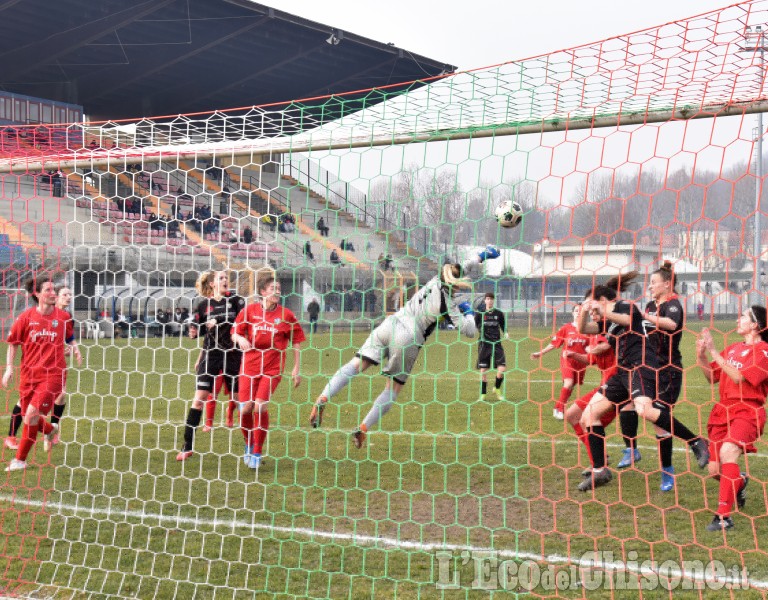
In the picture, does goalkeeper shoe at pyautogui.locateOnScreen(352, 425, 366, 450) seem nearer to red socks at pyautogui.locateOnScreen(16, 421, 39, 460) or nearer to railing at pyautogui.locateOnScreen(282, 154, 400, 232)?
railing at pyautogui.locateOnScreen(282, 154, 400, 232)

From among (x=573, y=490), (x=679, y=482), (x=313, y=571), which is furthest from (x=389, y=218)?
(x=679, y=482)

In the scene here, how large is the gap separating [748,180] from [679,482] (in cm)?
320

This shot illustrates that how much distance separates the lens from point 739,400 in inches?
217

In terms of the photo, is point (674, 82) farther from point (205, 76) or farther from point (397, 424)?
point (205, 76)

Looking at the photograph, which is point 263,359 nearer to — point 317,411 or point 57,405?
point 317,411

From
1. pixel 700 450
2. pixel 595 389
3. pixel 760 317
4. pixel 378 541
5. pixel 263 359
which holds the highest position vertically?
pixel 760 317

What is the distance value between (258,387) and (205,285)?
133 centimetres

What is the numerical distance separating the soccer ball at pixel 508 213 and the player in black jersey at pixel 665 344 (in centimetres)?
134

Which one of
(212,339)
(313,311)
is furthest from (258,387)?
(212,339)

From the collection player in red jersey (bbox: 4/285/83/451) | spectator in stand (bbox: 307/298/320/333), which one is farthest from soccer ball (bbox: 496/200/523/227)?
player in red jersey (bbox: 4/285/83/451)

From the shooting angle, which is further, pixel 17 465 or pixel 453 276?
pixel 17 465

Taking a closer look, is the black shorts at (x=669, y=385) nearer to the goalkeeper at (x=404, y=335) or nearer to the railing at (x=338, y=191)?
the goalkeeper at (x=404, y=335)

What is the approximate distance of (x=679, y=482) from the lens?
6.69m

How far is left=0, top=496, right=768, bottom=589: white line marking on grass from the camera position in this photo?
452cm
